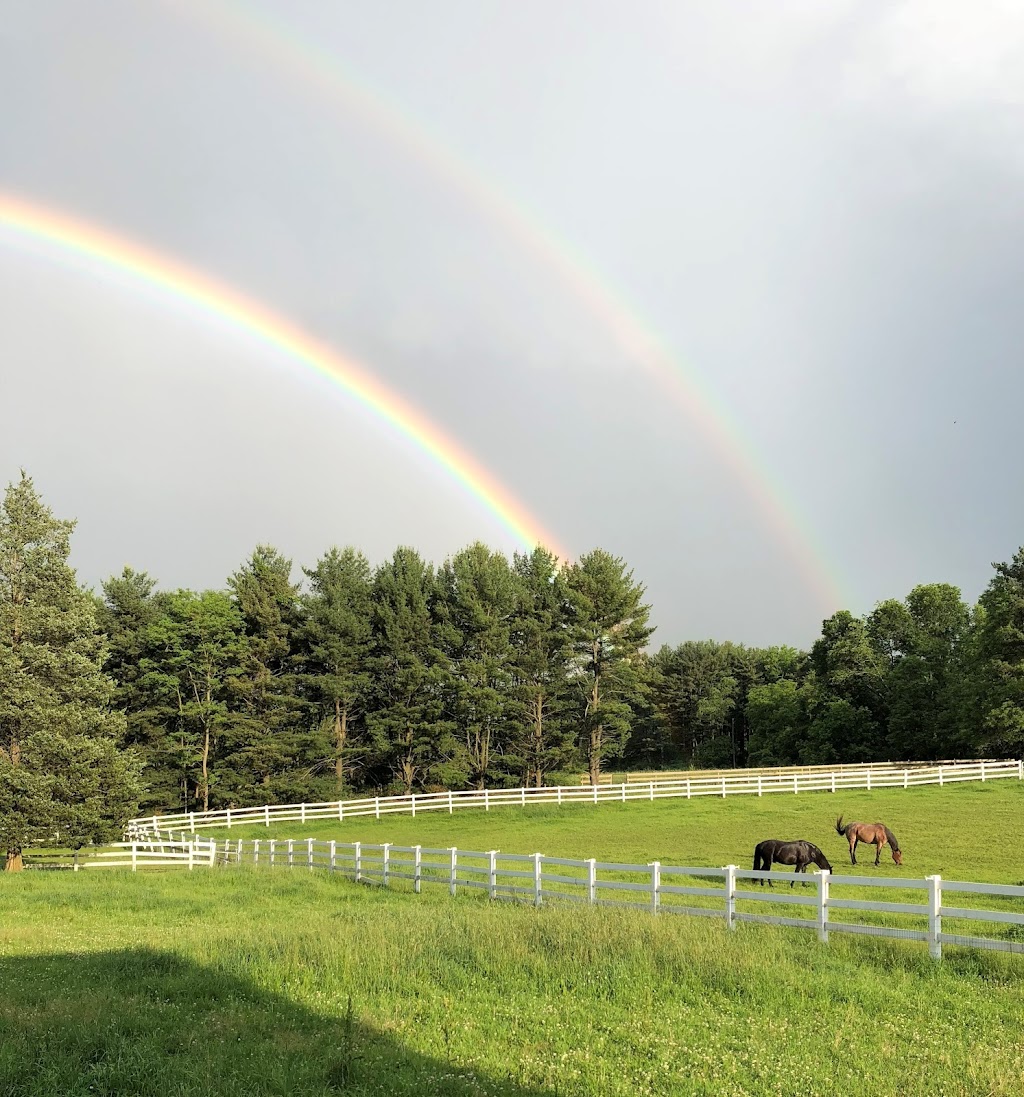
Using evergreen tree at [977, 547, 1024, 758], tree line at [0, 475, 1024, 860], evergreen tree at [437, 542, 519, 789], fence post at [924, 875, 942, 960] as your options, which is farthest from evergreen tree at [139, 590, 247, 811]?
fence post at [924, 875, 942, 960]

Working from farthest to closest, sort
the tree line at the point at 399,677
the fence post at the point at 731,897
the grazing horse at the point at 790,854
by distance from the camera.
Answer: the tree line at the point at 399,677 → the grazing horse at the point at 790,854 → the fence post at the point at 731,897

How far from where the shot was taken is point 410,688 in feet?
176

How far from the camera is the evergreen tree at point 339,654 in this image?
53688mm

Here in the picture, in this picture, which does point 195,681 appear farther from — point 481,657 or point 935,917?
point 935,917

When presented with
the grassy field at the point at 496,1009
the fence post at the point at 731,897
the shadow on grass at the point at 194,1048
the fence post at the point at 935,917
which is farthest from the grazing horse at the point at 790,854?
the shadow on grass at the point at 194,1048

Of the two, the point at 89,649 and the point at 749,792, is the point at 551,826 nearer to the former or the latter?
the point at 749,792

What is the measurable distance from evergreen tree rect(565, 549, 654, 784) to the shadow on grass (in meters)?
46.4

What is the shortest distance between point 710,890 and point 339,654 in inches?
1726

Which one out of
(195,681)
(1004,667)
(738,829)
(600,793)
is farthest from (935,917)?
(195,681)

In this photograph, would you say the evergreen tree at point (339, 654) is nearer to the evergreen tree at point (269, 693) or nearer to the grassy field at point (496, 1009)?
the evergreen tree at point (269, 693)

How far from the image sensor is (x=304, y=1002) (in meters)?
8.11

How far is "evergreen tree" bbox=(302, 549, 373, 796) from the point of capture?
53.7m

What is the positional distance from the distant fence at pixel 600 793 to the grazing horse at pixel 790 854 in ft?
63.1

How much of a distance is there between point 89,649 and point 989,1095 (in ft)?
95.2
